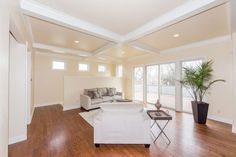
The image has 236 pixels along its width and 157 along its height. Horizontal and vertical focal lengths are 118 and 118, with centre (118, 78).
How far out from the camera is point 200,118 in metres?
3.72

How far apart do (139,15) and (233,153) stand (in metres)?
3.37

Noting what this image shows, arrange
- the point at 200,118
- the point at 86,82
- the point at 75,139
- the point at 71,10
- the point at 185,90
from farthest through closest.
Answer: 1. the point at 86,82
2. the point at 185,90
3. the point at 200,118
4. the point at 75,139
5. the point at 71,10

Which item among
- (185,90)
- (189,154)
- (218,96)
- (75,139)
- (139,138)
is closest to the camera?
(189,154)

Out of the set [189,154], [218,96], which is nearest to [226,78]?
[218,96]

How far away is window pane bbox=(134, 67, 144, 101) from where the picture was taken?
7.08 metres

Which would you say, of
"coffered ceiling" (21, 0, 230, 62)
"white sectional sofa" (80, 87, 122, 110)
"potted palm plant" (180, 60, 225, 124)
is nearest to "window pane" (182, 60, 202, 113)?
Answer: "potted palm plant" (180, 60, 225, 124)

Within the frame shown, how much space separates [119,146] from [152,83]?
4.56 metres

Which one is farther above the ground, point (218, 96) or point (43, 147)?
point (218, 96)

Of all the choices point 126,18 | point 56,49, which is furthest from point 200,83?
point 56,49

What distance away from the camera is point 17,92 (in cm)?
265

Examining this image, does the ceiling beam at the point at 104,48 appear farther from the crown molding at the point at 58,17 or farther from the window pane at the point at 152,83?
the window pane at the point at 152,83

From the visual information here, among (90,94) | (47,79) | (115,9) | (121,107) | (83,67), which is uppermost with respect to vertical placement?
(115,9)

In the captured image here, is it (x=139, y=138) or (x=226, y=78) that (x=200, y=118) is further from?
(x=139, y=138)

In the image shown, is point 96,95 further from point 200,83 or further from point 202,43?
point 202,43
